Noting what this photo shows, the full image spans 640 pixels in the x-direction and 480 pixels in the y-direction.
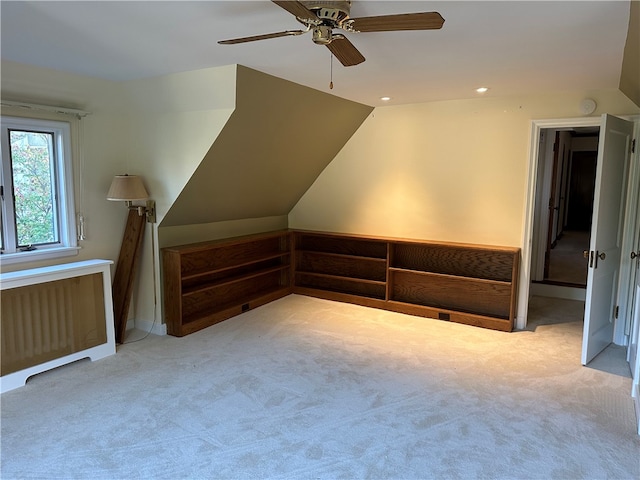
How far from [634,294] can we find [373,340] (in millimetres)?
2274

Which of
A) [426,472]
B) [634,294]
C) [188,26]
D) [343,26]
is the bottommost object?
[426,472]

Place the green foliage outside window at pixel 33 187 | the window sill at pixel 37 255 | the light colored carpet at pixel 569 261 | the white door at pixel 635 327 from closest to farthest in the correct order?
1. the white door at pixel 635 327
2. the window sill at pixel 37 255
3. the green foliage outside window at pixel 33 187
4. the light colored carpet at pixel 569 261

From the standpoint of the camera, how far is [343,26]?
76.2 inches

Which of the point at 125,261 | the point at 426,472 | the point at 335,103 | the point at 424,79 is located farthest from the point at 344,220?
the point at 426,472

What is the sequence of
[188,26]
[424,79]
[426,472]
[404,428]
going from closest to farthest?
[426,472] < [188,26] < [404,428] < [424,79]

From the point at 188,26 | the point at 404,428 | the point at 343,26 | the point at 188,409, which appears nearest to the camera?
the point at 343,26

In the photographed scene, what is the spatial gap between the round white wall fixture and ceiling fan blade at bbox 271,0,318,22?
314cm

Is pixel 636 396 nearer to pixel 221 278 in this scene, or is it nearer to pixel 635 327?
pixel 635 327

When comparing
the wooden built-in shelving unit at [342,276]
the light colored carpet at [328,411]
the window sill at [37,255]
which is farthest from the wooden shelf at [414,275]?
the window sill at [37,255]

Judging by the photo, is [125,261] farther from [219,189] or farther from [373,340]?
[373,340]

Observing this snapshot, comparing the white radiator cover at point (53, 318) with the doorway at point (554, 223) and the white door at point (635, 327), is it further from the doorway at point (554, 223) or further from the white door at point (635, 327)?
the doorway at point (554, 223)

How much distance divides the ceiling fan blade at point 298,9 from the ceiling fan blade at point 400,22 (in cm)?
19

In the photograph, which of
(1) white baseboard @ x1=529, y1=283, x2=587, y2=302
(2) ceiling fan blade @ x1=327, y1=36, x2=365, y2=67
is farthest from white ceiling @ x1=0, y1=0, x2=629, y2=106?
(1) white baseboard @ x1=529, y1=283, x2=587, y2=302

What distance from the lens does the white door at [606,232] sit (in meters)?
3.27
